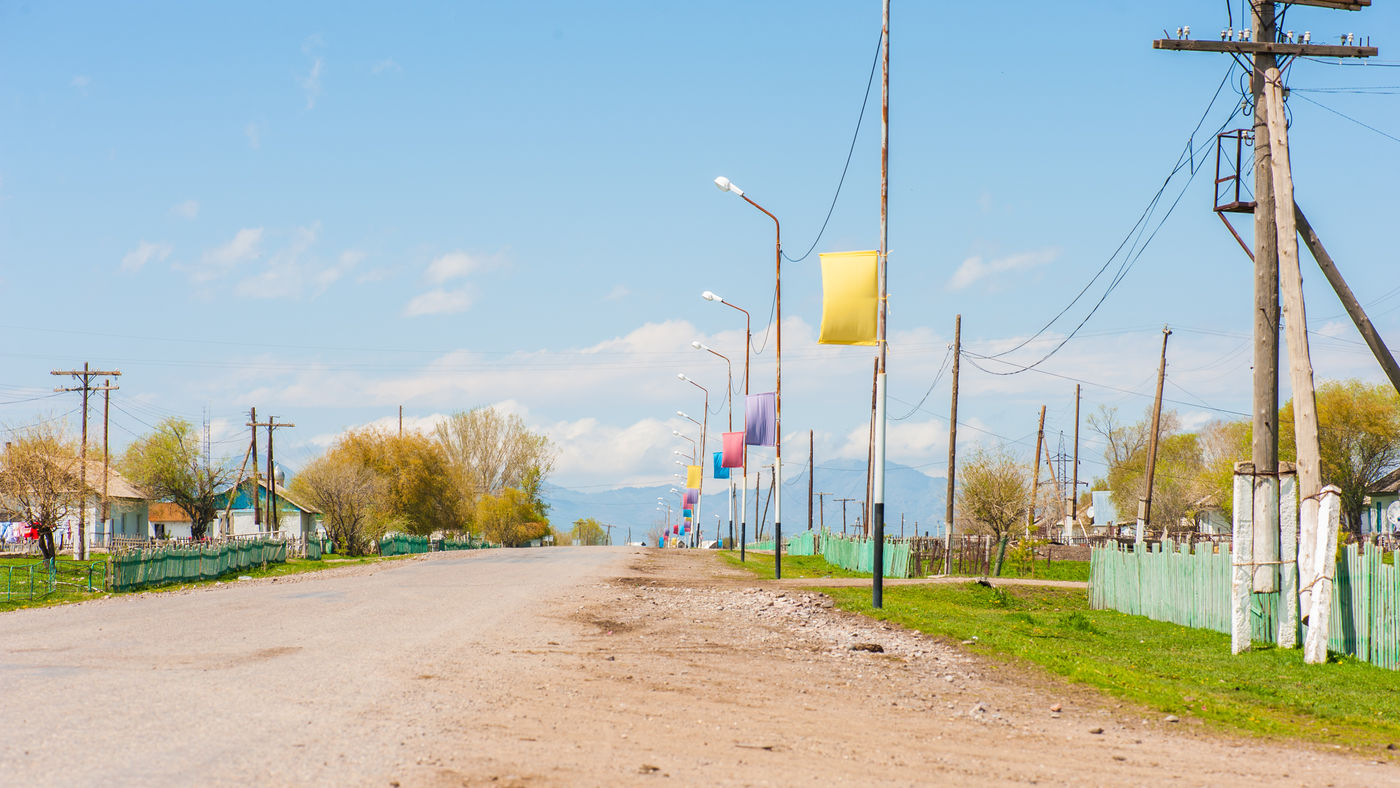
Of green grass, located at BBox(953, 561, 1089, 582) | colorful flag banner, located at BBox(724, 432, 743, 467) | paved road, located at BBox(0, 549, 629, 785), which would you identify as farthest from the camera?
colorful flag banner, located at BBox(724, 432, 743, 467)

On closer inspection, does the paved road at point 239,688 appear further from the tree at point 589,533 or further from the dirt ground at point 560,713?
the tree at point 589,533

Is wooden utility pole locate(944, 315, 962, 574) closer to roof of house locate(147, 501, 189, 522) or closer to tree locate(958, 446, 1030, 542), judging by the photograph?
tree locate(958, 446, 1030, 542)

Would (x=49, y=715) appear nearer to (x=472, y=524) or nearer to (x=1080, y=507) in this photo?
(x=472, y=524)

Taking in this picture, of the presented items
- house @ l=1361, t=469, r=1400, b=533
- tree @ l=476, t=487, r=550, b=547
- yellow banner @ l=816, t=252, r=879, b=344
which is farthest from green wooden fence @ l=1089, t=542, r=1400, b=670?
tree @ l=476, t=487, r=550, b=547

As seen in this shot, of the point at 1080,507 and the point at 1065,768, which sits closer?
the point at 1065,768

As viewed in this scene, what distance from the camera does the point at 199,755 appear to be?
7.06 meters

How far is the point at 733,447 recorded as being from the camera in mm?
40281

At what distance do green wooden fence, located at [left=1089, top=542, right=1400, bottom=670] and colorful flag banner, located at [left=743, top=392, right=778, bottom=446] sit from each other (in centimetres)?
1059

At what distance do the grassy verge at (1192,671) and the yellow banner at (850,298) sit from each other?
4710mm

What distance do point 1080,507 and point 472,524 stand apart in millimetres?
54172

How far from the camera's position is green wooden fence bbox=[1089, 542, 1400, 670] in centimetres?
1325

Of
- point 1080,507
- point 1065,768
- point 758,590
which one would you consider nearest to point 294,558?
point 758,590

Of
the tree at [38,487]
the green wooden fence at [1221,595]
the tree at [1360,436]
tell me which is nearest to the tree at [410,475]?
the tree at [38,487]

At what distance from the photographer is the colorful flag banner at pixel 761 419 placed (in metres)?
33.0
